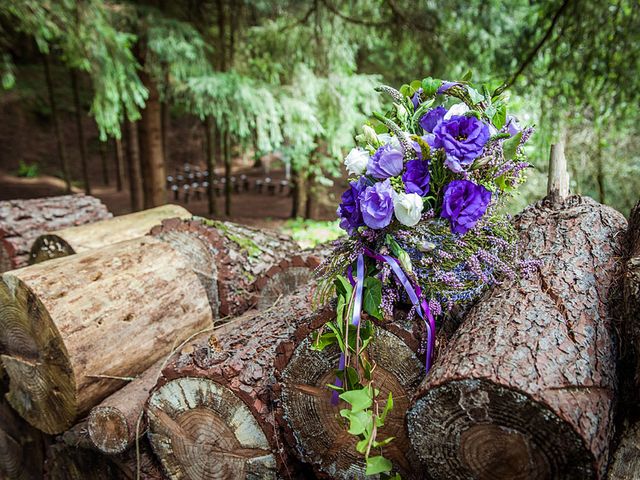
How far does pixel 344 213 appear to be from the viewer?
5.92ft

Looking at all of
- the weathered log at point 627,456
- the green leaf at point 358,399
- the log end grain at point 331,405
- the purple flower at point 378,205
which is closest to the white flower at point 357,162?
the purple flower at point 378,205

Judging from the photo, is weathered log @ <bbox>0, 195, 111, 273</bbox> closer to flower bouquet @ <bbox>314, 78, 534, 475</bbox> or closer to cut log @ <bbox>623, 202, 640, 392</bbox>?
flower bouquet @ <bbox>314, 78, 534, 475</bbox>

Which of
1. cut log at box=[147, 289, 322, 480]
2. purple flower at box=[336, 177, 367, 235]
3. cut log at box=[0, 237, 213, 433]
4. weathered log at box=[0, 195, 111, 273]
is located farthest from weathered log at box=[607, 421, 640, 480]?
weathered log at box=[0, 195, 111, 273]

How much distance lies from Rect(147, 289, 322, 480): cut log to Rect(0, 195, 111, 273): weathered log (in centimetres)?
276

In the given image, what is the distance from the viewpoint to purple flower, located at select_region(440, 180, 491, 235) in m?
1.61

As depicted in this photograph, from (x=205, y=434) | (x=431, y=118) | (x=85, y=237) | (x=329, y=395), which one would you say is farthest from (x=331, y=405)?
(x=85, y=237)

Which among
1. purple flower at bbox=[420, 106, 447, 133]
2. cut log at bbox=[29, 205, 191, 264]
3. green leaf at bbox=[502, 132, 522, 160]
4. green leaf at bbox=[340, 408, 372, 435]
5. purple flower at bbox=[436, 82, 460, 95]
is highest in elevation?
purple flower at bbox=[436, 82, 460, 95]

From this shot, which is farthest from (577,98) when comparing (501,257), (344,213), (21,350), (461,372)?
(21,350)

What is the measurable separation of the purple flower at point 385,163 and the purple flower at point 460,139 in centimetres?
15

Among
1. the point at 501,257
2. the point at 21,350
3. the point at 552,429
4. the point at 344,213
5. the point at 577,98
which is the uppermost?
the point at 577,98

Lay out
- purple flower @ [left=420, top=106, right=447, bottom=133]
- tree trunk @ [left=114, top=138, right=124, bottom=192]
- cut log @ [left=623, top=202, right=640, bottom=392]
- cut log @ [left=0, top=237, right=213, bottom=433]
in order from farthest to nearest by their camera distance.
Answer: tree trunk @ [left=114, top=138, right=124, bottom=192] → cut log @ [left=0, top=237, right=213, bottom=433] → purple flower @ [left=420, top=106, right=447, bottom=133] → cut log @ [left=623, top=202, right=640, bottom=392]

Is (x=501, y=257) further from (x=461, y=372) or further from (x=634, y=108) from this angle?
(x=634, y=108)

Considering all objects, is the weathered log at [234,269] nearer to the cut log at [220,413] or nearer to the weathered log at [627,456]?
the cut log at [220,413]

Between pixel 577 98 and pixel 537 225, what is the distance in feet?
12.5
